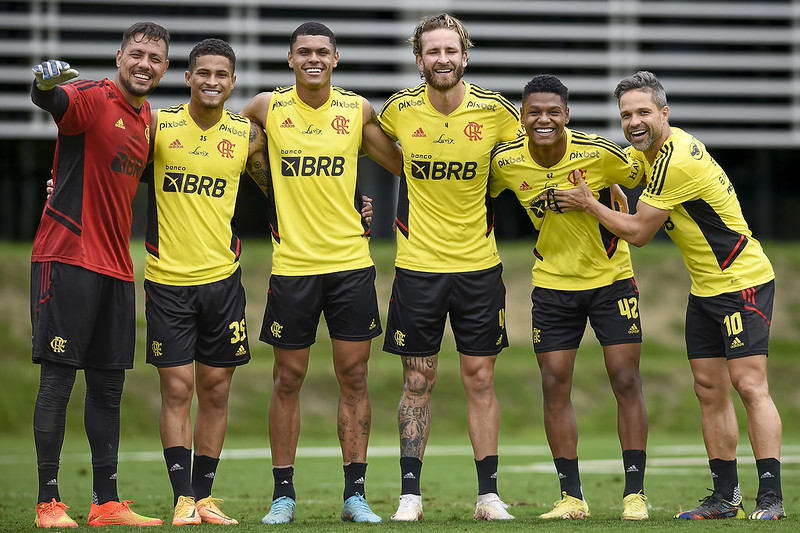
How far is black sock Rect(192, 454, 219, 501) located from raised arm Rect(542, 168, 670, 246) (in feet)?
9.95

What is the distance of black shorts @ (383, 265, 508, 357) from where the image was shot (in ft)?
23.0

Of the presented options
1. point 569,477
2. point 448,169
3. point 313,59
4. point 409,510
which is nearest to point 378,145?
point 448,169

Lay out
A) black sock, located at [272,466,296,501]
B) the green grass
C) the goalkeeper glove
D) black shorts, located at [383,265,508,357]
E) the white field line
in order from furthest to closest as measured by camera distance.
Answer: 1. the white field line
2. black shorts, located at [383,265,508,357]
3. black sock, located at [272,466,296,501]
4. the green grass
5. the goalkeeper glove

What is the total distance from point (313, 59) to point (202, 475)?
2.95m

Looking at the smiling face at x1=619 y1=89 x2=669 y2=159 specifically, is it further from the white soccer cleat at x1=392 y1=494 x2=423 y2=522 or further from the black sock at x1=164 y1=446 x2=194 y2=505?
the black sock at x1=164 y1=446 x2=194 y2=505

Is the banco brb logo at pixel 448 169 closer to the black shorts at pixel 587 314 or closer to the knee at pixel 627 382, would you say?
→ the black shorts at pixel 587 314

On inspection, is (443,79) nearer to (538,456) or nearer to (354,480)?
(354,480)

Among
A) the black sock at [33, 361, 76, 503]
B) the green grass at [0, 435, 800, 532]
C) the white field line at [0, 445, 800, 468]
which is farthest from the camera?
the white field line at [0, 445, 800, 468]

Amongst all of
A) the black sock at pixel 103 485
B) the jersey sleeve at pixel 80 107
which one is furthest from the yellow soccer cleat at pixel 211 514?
the jersey sleeve at pixel 80 107

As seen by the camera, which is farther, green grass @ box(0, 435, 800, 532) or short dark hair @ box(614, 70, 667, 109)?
short dark hair @ box(614, 70, 667, 109)

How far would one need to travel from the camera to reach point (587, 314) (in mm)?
7223

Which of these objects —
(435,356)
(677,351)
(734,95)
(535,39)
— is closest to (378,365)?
(677,351)

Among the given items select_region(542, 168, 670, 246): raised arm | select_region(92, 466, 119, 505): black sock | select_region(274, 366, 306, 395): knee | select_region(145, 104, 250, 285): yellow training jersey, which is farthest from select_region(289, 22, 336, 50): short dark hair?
select_region(92, 466, 119, 505): black sock

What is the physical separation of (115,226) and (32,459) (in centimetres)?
800
